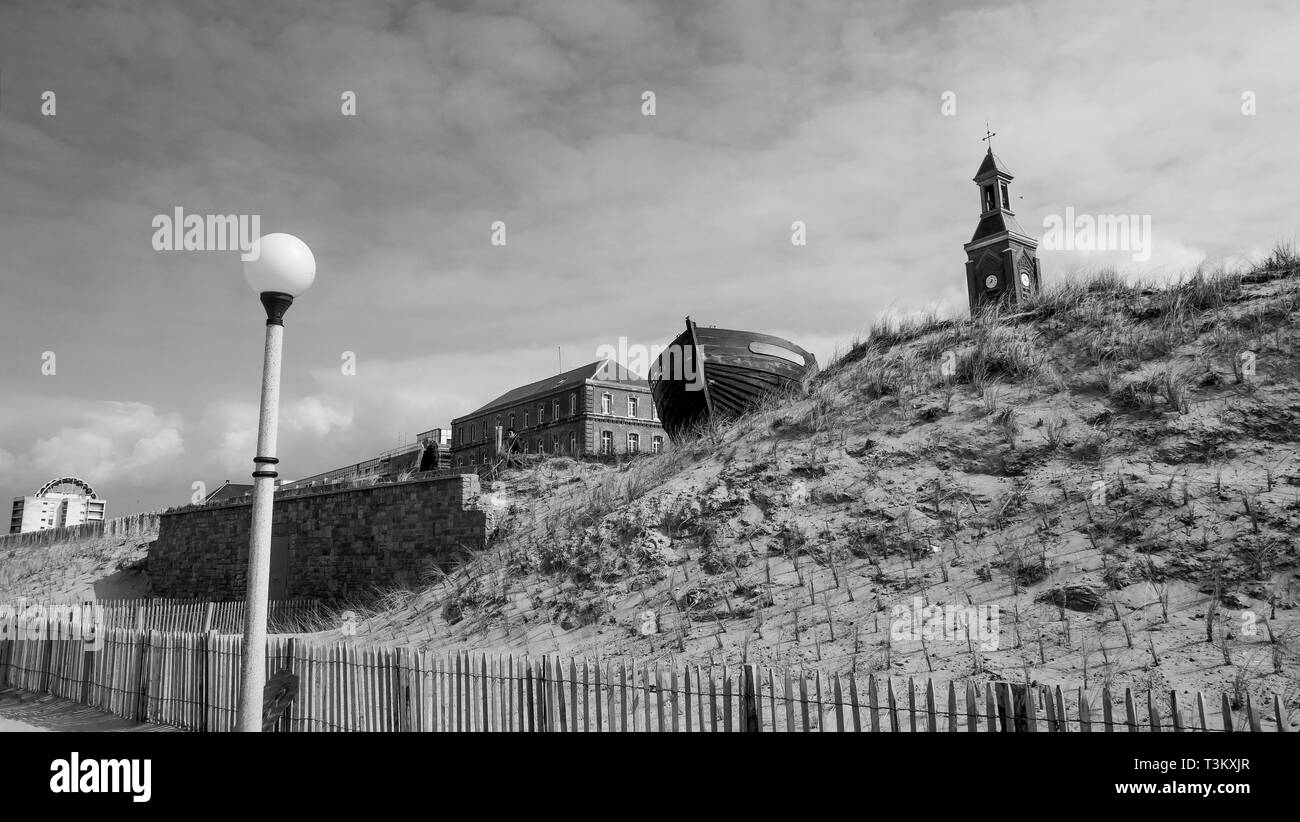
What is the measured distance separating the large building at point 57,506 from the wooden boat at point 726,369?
61.8 meters

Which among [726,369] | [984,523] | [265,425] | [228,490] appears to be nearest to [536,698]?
[265,425]

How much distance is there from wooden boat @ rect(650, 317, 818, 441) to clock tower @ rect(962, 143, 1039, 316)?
28915 mm

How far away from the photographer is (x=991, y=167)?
149 feet

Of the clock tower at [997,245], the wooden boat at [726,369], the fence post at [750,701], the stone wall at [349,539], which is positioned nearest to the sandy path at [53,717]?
the fence post at [750,701]

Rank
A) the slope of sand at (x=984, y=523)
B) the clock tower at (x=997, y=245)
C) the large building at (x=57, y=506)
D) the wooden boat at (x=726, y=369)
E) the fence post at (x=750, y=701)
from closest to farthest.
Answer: the fence post at (x=750, y=701), the slope of sand at (x=984, y=523), the wooden boat at (x=726, y=369), the clock tower at (x=997, y=245), the large building at (x=57, y=506)

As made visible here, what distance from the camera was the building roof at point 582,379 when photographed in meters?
57.6

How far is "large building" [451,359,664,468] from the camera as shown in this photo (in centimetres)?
5594

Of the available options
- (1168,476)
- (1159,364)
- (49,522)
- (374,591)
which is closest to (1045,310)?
(1159,364)

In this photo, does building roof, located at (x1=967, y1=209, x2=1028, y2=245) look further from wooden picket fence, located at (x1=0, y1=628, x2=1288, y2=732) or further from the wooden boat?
wooden picket fence, located at (x1=0, y1=628, x2=1288, y2=732)

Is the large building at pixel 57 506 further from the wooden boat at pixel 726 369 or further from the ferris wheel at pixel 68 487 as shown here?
the wooden boat at pixel 726 369

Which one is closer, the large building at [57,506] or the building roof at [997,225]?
the building roof at [997,225]

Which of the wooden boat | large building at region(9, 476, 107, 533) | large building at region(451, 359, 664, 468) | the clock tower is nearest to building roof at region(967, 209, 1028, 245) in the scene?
the clock tower
